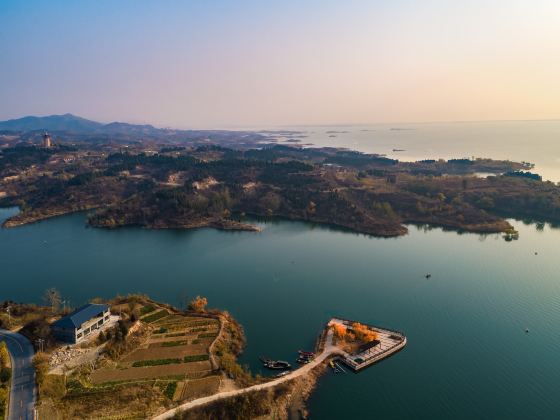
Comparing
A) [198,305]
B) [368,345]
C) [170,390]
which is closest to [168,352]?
[170,390]

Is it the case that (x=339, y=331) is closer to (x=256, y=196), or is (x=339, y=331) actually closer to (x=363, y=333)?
(x=363, y=333)

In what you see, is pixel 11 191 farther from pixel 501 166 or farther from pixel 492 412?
pixel 501 166

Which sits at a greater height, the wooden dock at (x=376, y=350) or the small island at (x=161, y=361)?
the small island at (x=161, y=361)

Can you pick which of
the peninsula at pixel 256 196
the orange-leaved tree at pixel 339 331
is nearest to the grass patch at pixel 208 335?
the orange-leaved tree at pixel 339 331

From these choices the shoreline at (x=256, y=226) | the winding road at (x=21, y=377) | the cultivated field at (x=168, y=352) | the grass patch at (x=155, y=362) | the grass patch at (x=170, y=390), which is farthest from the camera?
the shoreline at (x=256, y=226)

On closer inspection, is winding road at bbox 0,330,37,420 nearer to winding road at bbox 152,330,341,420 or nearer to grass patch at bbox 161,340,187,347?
winding road at bbox 152,330,341,420

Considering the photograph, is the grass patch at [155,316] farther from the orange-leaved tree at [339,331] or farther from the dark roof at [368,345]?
the dark roof at [368,345]

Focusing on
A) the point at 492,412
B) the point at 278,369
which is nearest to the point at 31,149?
the point at 278,369

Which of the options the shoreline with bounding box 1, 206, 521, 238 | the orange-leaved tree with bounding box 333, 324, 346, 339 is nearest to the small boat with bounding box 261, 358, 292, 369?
the orange-leaved tree with bounding box 333, 324, 346, 339
